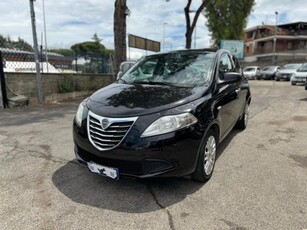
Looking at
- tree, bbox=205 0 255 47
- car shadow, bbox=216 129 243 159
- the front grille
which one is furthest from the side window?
tree, bbox=205 0 255 47

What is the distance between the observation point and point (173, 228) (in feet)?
8.23

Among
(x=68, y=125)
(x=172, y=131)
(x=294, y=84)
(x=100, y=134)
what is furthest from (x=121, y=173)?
(x=294, y=84)

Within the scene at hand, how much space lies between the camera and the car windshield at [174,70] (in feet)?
12.5

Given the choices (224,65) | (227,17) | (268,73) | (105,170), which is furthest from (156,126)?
(227,17)

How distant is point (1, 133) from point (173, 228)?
470 centimetres

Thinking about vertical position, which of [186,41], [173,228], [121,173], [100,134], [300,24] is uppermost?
[300,24]

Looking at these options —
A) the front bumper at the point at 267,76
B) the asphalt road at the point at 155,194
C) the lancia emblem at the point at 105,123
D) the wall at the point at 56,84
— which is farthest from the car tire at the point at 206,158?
the front bumper at the point at 267,76

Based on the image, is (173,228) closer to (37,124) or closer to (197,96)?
(197,96)

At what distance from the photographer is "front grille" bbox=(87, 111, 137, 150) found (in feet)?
9.28

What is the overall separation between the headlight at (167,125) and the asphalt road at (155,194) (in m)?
0.79

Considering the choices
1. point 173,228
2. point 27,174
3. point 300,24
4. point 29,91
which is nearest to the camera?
point 173,228

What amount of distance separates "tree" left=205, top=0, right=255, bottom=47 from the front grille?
28.2m

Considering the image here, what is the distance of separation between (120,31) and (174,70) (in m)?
7.72

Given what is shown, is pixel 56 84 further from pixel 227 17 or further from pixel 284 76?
pixel 227 17
